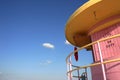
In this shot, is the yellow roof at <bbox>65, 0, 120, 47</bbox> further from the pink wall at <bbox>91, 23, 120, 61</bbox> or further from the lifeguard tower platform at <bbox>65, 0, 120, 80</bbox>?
the pink wall at <bbox>91, 23, 120, 61</bbox>

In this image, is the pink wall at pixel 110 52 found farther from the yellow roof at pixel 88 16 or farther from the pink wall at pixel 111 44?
the yellow roof at pixel 88 16

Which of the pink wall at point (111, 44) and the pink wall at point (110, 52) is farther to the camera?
the pink wall at point (111, 44)

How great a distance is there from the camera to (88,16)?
5.95 meters

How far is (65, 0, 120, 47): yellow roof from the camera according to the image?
17.0 feet

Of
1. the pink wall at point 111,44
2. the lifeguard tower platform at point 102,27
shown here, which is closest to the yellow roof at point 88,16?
the lifeguard tower platform at point 102,27

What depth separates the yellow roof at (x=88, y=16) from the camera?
17.0 ft

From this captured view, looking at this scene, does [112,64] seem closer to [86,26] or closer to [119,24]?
[119,24]

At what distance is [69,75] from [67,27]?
7.29 feet

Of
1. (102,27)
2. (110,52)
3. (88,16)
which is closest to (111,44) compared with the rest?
(110,52)

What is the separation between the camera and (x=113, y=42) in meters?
5.34

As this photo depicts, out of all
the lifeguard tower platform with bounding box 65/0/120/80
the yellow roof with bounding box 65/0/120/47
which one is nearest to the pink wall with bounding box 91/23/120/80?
the lifeguard tower platform with bounding box 65/0/120/80

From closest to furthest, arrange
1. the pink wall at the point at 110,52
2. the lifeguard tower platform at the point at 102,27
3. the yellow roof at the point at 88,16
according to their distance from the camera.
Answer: the pink wall at the point at 110,52, the lifeguard tower platform at the point at 102,27, the yellow roof at the point at 88,16

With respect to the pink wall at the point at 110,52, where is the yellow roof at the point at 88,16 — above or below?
above

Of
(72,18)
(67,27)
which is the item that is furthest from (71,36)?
(72,18)
